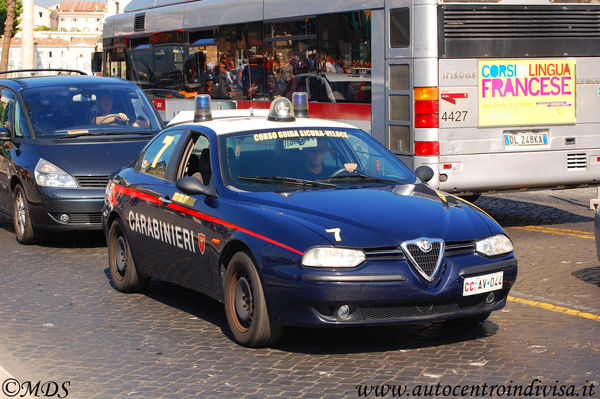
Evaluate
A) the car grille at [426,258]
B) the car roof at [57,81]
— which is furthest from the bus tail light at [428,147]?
the car grille at [426,258]

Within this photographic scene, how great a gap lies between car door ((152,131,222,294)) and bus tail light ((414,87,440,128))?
429 cm

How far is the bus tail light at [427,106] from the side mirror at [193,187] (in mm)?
4919

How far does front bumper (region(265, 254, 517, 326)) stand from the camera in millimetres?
6270

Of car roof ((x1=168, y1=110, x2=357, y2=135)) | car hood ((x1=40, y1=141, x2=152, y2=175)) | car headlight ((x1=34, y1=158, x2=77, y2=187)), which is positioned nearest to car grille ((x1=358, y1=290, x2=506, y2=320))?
car roof ((x1=168, y1=110, x2=357, y2=135))

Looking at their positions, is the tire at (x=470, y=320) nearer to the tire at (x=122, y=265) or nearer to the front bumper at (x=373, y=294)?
the front bumper at (x=373, y=294)

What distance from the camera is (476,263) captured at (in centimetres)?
658

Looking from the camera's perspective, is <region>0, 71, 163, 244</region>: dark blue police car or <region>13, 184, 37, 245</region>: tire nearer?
<region>0, 71, 163, 244</region>: dark blue police car

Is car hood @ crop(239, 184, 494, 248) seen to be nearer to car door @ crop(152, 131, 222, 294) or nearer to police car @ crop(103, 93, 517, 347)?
police car @ crop(103, 93, 517, 347)

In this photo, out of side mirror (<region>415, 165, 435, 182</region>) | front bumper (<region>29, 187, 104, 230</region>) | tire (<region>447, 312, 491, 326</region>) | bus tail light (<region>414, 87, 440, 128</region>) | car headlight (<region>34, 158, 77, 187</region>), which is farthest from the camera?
bus tail light (<region>414, 87, 440, 128</region>)

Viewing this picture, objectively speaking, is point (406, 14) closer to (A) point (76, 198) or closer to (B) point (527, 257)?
(B) point (527, 257)

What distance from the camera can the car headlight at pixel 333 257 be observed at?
6.29 meters

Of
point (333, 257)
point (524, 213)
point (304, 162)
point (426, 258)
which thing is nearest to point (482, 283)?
point (426, 258)

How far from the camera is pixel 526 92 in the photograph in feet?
40.6

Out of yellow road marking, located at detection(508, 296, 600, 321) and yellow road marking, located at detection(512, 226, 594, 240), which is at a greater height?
yellow road marking, located at detection(508, 296, 600, 321)
